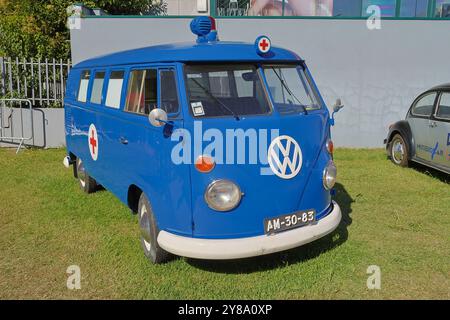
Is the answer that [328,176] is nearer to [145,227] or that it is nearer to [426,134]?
[145,227]

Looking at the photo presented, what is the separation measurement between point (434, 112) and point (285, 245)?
5068mm

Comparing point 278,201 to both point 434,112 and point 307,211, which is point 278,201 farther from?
point 434,112

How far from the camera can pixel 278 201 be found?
145 inches

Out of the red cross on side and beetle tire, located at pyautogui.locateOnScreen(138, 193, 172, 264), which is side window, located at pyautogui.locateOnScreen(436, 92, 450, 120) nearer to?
beetle tire, located at pyautogui.locateOnScreen(138, 193, 172, 264)

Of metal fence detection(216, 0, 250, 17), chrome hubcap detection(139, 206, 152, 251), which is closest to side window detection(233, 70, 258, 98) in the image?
chrome hubcap detection(139, 206, 152, 251)

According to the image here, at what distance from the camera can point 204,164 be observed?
11.3ft

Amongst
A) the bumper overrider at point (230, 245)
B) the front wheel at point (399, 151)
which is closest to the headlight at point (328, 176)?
the bumper overrider at point (230, 245)

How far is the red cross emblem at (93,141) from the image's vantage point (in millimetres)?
5363

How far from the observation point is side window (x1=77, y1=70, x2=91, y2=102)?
5945mm

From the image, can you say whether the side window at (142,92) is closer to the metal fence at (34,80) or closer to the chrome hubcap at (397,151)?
the chrome hubcap at (397,151)

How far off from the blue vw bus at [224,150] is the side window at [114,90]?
0.16 metres

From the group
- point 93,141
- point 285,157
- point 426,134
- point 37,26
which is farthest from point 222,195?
point 37,26

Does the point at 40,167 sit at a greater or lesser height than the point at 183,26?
lesser

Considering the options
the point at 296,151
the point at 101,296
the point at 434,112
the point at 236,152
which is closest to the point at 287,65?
the point at 296,151
